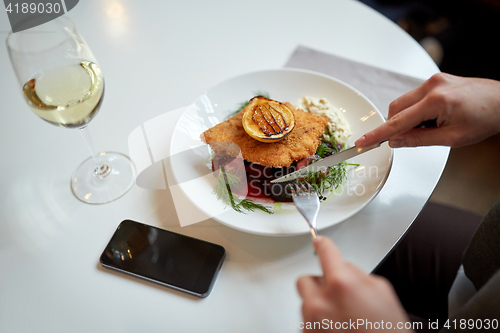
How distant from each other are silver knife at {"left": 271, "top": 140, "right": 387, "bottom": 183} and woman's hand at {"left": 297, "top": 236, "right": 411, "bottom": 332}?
1.37ft

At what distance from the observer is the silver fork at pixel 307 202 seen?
0.85 m

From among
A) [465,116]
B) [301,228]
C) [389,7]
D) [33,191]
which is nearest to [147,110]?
[33,191]

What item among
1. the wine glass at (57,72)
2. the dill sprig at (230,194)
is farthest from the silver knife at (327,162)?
the wine glass at (57,72)

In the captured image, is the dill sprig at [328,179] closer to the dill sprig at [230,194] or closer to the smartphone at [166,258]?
the dill sprig at [230,194]

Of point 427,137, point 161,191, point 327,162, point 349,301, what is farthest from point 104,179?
point 427,137

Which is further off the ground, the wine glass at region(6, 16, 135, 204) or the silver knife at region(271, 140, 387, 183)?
the wine glass at region(6, 16, 135, 204)

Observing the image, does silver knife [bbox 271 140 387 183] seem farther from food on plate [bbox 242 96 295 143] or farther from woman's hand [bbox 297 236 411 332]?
woman's hand [bbox 297 236 411 332]

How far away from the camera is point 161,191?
106 centimetres

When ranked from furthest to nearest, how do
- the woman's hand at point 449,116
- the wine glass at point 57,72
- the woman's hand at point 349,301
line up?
the woman's hand at point 449,116 < the wine glass at point 57,72 < the woman's hand at point 349,301

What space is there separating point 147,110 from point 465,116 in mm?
1036

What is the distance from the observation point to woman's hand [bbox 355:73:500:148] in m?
0.91

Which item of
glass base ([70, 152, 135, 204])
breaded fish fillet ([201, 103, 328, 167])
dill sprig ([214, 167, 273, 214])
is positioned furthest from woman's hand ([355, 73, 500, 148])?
glass base ([70, 152, 135, 204])

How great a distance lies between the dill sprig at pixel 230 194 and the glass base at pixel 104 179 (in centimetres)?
28

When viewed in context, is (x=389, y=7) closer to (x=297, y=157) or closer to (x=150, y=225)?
(x=297, y=157)
